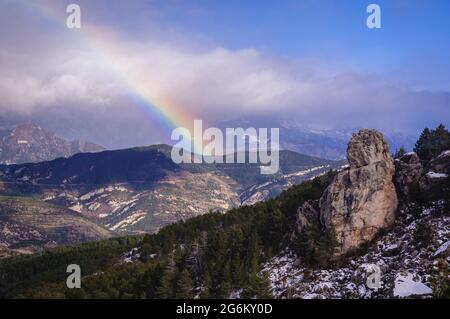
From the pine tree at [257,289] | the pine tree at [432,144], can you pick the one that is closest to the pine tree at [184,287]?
the pine tree at [257,289]

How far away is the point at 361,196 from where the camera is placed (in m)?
95.6

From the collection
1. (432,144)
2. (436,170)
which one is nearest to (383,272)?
(436,170)

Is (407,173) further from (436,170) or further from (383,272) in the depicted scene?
(383,272)

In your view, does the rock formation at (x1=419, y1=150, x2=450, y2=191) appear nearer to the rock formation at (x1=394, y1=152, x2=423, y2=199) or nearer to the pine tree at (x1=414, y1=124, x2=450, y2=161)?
the rock formation at (x1=394, y1=152, x2=423, y2=199)

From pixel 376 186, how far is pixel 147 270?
52476 mm

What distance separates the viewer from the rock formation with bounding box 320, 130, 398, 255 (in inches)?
3625

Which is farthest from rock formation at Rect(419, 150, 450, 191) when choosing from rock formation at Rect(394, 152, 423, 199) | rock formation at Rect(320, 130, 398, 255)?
rock formation at Rect(320, 130, 398, 255)

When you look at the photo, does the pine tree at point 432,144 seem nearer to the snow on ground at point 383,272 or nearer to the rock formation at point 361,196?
the rock formation at point 361,196

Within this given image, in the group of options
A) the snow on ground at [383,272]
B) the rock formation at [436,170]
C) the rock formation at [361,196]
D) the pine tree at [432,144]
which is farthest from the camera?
the pine tree at [432,144]

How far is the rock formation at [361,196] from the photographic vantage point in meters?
92.1

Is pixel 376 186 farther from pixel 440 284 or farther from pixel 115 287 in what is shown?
pixel 115 287
